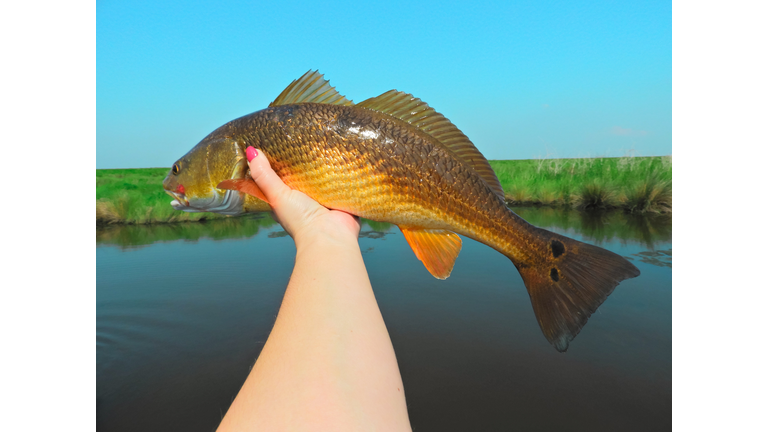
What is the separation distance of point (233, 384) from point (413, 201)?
4.73 metres

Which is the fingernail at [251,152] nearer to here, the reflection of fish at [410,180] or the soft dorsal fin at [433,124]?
the reflection of fish at [410,180]

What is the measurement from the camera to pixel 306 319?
1.16 metres

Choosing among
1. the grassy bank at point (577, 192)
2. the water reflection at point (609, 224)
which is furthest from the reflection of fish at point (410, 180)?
the grassy bank at point (577, 192)

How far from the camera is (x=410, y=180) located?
201cm

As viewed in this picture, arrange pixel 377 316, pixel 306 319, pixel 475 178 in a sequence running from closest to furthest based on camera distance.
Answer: pixel 306 319 < pixel 377 316 < pixel 475 178

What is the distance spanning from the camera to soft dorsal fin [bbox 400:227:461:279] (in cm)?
216

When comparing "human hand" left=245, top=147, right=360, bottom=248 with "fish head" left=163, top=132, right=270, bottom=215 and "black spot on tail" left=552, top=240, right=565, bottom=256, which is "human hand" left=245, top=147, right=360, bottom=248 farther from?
"black spot on tail" left=552, top=240, right=565, bottom=256

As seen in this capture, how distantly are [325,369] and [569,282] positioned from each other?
4.67ft

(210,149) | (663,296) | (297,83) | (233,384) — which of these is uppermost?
(297,83)

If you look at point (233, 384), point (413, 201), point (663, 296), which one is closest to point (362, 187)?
point (413, 201)

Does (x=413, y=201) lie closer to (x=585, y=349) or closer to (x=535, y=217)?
(x=585, y=349)

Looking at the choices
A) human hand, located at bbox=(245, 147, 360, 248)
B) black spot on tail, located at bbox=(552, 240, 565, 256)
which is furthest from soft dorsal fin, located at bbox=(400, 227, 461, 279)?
black spot on tail, located at bbox=(552, 240, 565, 256)

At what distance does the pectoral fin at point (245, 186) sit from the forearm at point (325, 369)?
105cm

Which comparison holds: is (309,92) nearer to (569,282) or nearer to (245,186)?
(245,186)
